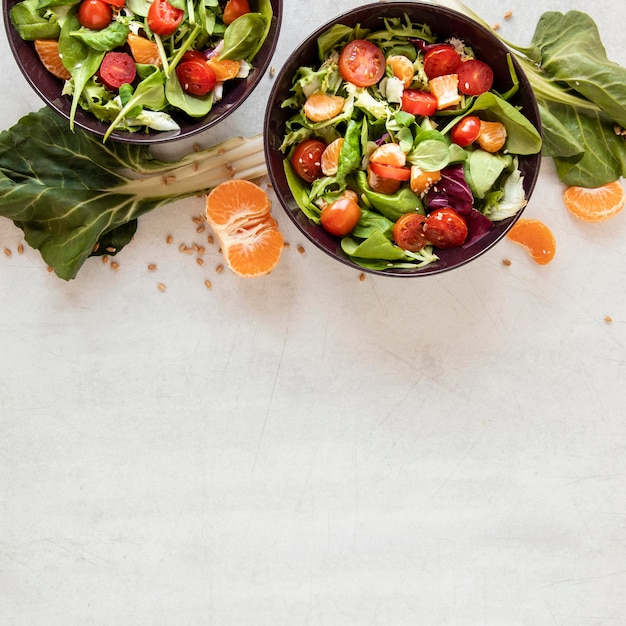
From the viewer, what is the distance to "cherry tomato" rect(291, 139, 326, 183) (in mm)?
1997

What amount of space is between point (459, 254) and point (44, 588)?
6.00ft

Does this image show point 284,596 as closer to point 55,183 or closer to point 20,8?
point 55,183

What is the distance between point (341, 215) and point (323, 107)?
0.30 metres

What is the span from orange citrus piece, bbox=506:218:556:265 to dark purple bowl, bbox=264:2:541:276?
0.31m

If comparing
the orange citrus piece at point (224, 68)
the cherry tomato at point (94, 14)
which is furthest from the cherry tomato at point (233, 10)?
the cherry tomato at point (94, 14)

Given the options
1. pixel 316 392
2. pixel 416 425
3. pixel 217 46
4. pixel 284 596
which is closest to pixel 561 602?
pixel 416 425

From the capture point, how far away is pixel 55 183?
2.21m

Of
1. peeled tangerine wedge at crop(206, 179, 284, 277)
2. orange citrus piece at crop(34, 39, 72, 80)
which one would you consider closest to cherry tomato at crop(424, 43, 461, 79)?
peeled tangerine wedge at crop(206, 179, 284, 277)

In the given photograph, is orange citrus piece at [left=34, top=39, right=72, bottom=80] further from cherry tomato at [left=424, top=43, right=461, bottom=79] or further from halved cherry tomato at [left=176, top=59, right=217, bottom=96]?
cherry tomato at [left=424, top=43, right=461, bottom=79]

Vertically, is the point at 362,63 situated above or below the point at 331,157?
above

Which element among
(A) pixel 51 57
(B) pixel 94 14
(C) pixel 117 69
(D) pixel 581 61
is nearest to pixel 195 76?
(C) pixel 117 69

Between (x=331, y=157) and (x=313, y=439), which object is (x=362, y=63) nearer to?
(x=331, y=157)

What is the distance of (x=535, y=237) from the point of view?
2320 mm

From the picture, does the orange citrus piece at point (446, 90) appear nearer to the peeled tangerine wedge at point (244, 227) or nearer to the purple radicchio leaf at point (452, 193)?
the purple radicchio leaf at point (452, 193)
